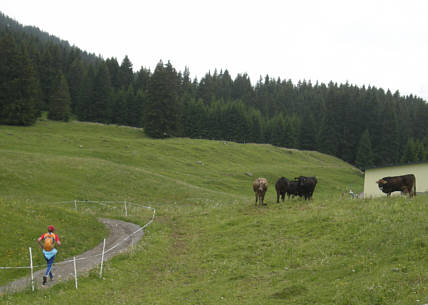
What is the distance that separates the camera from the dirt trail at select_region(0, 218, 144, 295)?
14148mm

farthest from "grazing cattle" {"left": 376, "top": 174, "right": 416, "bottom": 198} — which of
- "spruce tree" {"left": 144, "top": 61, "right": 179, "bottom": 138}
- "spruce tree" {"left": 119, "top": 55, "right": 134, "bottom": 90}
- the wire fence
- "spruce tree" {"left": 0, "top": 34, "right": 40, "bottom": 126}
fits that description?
"spruce tree" {"left": 119, "top": 55, "right": 134, "bottom": 90}

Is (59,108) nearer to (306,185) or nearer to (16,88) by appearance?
(16,88)

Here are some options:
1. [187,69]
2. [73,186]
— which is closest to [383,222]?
[73,186]

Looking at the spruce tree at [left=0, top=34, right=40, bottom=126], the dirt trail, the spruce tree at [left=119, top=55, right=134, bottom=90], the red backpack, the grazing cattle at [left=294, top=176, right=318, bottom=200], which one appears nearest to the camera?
the dirt trail

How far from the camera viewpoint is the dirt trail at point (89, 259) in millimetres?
14148

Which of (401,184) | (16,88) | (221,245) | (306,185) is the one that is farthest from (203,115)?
(221,245)

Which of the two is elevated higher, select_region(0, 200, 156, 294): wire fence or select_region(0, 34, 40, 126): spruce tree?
select_region(0, 34, 40, 126): spruce tree

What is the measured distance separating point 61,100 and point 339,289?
94147 mm

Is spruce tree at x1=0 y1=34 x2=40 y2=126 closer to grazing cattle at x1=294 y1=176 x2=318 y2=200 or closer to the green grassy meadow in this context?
the green grassy meadow

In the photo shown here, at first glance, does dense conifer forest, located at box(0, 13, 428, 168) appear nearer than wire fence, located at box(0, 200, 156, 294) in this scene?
No

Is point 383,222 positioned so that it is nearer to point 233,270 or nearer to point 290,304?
point 233,270

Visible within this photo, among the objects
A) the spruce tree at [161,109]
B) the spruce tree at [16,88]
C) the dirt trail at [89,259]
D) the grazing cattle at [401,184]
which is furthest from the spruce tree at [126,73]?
the grazing cattle at [401,184]

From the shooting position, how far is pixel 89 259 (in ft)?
59.3

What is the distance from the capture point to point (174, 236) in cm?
2447
